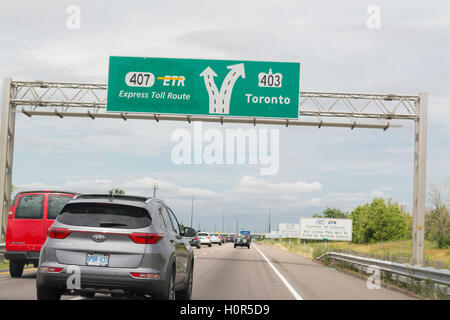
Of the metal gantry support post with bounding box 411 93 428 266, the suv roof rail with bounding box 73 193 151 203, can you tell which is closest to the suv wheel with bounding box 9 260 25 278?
the suv roof rail with bounding box 73 193 151 203

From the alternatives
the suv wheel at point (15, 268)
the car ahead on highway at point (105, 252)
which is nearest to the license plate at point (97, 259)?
the car ahead on highway at point (105, 252)

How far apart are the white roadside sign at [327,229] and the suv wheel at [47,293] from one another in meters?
45.5

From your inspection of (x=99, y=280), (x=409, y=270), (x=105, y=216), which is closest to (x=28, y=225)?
(x=105, y=216)

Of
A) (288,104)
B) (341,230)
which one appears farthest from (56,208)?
(341,230)

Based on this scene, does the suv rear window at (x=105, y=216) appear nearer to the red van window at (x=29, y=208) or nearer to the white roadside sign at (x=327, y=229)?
the red van window at (x=29, y=208)

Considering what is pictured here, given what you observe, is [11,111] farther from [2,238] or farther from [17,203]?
[17,203]

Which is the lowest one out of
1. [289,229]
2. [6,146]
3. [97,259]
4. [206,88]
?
[289,229]

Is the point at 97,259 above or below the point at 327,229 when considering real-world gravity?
above

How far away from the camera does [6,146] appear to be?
2856cm

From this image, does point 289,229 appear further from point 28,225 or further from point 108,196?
point 108,196

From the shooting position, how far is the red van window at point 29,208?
16.7m

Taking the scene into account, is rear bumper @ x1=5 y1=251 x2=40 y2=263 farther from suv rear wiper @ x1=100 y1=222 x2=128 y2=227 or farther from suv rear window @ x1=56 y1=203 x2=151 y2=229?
suv rear wiper @ x1=100 y1=222 x2=128 y2=227

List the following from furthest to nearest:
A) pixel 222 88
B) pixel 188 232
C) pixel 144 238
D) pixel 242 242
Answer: pixel 242 242 → pixel 222 88 → pixel 188 232 → pixel 144 238

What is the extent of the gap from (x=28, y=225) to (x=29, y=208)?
1.58ft
